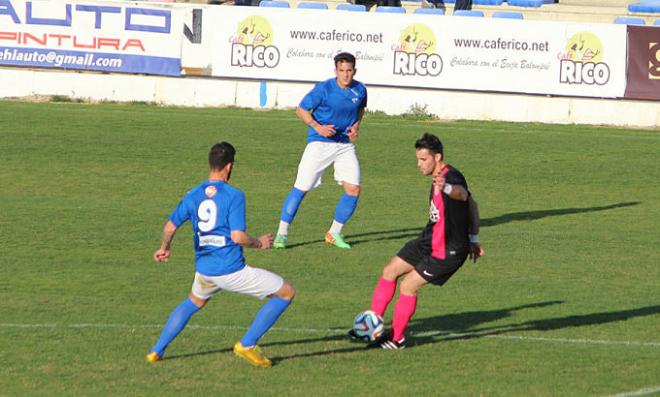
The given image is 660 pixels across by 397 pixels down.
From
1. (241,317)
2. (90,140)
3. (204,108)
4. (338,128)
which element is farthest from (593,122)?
(241,317)

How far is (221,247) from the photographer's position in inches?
387

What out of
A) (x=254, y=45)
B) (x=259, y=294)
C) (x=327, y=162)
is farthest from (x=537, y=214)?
(x=254, y=45)

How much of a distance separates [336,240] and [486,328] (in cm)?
449

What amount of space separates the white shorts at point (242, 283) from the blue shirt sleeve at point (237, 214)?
43 cm

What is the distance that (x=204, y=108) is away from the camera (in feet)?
92.3

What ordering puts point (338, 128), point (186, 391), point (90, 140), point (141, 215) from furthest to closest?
point (90, 140) → point (141, 215) → point (338, 128) → point (186, 391)

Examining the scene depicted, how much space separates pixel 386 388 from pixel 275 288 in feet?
3.93

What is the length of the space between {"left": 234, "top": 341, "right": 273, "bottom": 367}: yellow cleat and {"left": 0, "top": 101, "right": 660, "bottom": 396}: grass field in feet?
0.37

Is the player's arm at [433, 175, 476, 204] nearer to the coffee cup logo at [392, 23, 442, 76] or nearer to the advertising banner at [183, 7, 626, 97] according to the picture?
the advertising banner at [183, 7, 626, 97]

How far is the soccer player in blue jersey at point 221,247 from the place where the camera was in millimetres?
9719

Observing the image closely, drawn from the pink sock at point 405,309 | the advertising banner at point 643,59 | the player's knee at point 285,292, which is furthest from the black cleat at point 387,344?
the advertising banner at point 643,59

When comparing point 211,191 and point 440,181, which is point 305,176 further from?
point 211,191

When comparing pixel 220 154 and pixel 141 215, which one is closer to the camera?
pixel 220 154

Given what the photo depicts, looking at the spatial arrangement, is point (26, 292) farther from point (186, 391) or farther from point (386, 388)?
point (386, 388)
